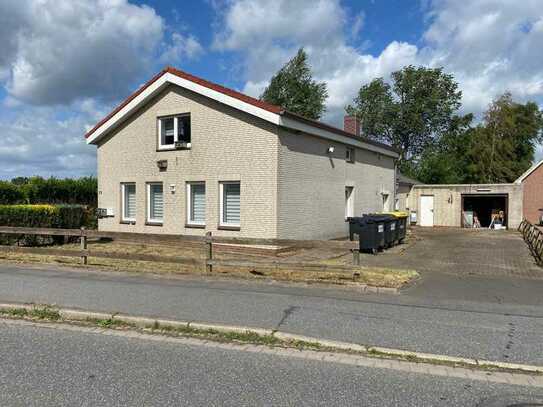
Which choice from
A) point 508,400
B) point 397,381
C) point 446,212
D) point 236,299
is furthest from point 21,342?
point 446,212

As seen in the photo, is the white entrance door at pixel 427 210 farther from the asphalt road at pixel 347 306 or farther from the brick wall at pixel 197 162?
the asphalt road at pixel 347 306

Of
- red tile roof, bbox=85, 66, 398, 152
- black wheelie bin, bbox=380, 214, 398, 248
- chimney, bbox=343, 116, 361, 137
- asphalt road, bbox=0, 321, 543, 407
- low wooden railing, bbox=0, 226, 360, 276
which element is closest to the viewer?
asphalt road, bbox=0, 321, 543, 407

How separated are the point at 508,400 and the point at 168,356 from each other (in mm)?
3427

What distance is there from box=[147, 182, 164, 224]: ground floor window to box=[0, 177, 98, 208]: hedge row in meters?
7.60

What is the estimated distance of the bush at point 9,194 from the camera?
20.1m

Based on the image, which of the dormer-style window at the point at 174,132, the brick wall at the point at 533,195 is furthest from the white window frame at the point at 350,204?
the brick wall at the point at 533,195

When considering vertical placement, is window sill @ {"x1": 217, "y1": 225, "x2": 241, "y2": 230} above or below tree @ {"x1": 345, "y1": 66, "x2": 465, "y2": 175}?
below

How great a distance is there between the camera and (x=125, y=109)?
56.5 ft

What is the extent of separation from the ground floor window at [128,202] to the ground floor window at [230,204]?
14.7ft

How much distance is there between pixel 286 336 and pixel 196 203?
1089 centimetres

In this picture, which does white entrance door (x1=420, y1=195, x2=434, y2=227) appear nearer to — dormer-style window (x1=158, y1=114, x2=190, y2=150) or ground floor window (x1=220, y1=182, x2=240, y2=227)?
ground floor window (x1=220, y1=182, x2=240, y2=227)

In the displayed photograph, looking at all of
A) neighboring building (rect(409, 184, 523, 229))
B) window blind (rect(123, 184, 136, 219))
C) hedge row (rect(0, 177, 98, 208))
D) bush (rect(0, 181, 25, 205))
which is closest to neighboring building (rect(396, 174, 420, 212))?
neighboring building (rect(409, 184, 523, 229))

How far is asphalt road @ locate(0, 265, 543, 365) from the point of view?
568 cm

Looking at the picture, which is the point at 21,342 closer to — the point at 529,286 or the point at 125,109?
the point at 529,286
